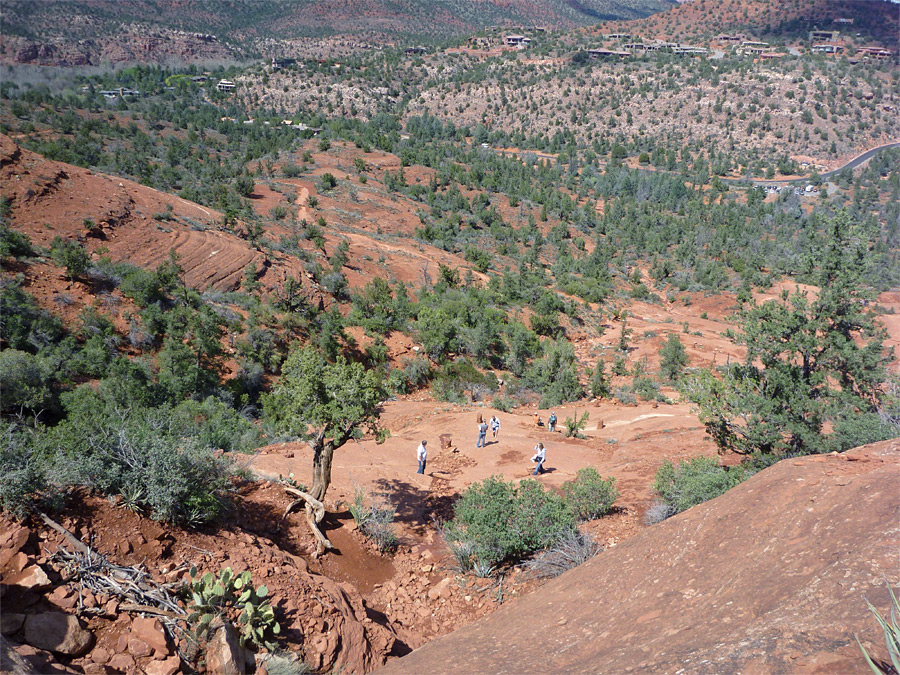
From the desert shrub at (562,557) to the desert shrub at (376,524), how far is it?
7.92 feet

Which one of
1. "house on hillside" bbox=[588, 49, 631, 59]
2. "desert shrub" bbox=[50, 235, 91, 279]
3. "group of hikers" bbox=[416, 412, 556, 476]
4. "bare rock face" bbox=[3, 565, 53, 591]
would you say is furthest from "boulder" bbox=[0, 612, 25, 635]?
"house on hillside" bbox=[588, 49, 631, 59]

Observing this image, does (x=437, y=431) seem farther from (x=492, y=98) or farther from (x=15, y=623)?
(x=492, y=98)

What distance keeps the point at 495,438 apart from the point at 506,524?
659cm

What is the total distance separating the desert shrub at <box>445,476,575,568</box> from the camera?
8.17 m

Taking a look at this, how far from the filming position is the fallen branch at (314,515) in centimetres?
819

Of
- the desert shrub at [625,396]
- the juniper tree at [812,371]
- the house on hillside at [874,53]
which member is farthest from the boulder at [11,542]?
the house on hillside at [874,53]

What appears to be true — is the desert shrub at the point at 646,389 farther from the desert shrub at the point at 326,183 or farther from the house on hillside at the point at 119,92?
the house on hillside at the point at 119,92

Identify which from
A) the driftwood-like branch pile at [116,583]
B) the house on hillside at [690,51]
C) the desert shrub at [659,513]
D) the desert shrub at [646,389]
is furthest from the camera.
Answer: the house on hillside at [690,51]

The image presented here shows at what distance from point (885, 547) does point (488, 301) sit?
23147 millimetres

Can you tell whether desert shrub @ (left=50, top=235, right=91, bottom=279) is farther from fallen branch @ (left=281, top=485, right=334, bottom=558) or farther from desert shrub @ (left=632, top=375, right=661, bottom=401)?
desert shrub @ (left=632, top=375, right=661, bottom=401)

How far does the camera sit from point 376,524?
28.8 feet

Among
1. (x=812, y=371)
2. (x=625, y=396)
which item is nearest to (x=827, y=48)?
(x=625, y=396)

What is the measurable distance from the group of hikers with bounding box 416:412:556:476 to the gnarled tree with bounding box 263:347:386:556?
3.36 m

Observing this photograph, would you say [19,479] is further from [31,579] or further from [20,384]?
[20,384]
